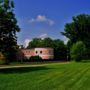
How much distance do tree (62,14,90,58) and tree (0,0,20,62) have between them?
6883 centimetres

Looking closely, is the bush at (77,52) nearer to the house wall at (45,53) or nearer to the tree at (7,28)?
the house wall at (45,53)

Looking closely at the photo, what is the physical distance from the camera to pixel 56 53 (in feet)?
410

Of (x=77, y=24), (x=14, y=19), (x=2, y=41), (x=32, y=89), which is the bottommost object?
(x=32, y=89)

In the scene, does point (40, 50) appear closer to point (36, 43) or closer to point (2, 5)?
point (36, 43)

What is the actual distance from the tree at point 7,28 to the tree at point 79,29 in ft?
226

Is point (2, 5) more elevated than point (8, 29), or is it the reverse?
point (2, 5)

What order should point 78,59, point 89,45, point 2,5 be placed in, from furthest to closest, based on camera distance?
point 89,45 → point 78,59 → point 2,5

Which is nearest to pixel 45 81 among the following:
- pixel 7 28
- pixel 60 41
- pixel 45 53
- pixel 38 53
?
pixel 7 28

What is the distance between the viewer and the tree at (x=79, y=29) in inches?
4414

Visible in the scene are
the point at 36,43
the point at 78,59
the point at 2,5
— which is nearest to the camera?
the point at 2,5

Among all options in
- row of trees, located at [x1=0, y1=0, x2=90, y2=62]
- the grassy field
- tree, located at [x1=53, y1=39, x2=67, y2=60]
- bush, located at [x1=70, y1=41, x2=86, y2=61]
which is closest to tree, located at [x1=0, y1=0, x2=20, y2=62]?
row of trees, located at [x1=0, y1=0, x2=90, y2=62]

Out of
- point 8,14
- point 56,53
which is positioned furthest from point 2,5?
point 56,53

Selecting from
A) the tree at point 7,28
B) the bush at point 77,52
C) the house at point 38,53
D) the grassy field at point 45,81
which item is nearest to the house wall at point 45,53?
the house at point 38,53

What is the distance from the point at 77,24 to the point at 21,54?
22.7m
